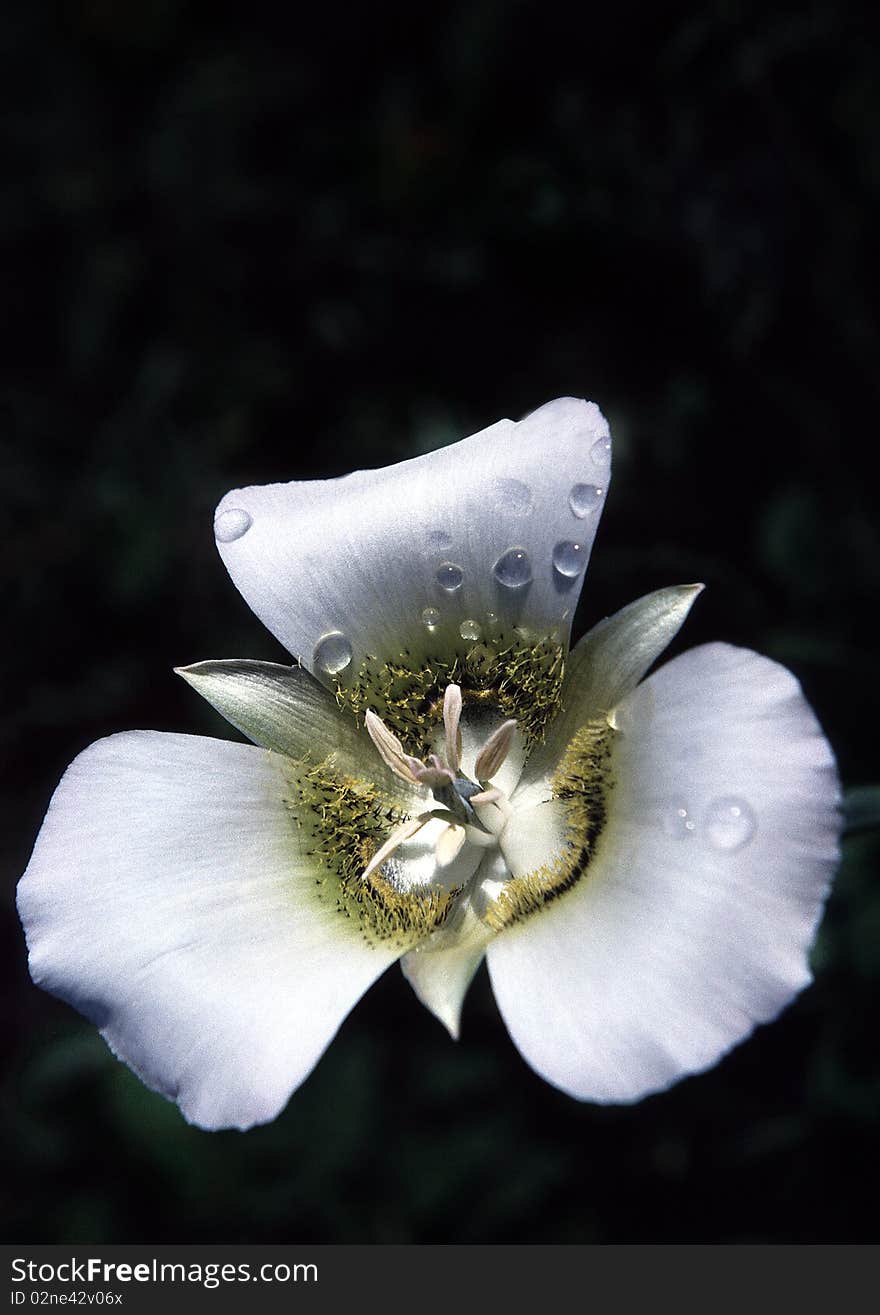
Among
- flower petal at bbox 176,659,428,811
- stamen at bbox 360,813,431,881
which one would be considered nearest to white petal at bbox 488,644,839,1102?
stamen at bbox 360,813,431,881

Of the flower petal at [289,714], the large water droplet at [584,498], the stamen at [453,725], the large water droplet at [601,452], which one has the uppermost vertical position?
the large water droplet at [601,452]

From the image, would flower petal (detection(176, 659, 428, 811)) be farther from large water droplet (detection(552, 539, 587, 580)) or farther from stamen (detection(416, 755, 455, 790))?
large water droplet (detection(552, 539, 587, 580))

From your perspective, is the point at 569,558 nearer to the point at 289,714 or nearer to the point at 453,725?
the point at 453,725

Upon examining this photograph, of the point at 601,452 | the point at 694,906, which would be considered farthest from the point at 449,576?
the point at 694,906

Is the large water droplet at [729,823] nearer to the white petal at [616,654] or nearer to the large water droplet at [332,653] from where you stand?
the white petal at [616,654]

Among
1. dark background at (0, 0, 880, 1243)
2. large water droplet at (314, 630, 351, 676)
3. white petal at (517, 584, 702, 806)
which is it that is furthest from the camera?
dark background at (0, 0, 880, 1243)

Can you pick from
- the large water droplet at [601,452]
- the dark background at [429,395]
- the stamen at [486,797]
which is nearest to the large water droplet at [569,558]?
the large water droplet at [601,452]

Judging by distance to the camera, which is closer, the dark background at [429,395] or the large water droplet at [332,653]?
the large water droplet at [332,653]

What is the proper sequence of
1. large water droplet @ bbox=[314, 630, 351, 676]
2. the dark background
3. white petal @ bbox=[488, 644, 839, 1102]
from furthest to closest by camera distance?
the dark background, large water droplet @ bbox=[314, 630, 351, 676], white petal @ bbox=[488, 644, 839, 1102]
